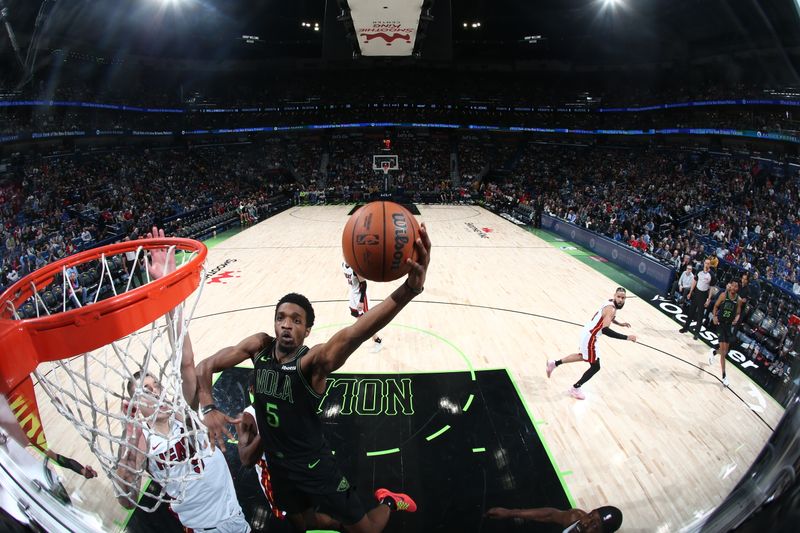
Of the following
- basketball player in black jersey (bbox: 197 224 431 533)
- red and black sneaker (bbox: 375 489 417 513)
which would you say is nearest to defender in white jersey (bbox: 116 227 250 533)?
basketball player in black jersey (bbox: 197 224 431 533)

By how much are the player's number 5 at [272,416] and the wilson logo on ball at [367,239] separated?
3.74 ft

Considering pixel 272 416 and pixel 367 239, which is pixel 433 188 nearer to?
pixel 367 239

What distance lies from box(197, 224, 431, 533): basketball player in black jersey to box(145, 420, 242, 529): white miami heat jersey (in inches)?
7.0

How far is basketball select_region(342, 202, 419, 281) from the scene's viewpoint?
2141 millimetres

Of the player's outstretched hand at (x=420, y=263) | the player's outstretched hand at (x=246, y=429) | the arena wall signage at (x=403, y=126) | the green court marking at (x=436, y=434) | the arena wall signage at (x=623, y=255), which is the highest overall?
the arena wall signage at (x=403, y=126)

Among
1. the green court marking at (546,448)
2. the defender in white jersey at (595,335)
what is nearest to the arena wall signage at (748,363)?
the defender in white jersey at (595,335)

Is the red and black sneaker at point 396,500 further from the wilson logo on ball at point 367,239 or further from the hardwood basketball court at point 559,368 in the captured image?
the wilson logo on ball at point 367,239

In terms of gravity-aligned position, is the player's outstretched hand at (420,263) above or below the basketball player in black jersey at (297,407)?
above

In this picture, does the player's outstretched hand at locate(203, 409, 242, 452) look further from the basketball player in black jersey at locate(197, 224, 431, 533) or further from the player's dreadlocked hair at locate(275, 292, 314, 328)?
the player's dreadlocked hair at locate(275, 292, 314, 328)

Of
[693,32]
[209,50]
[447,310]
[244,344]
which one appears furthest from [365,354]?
[209,50]

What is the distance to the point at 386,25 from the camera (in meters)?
9.83

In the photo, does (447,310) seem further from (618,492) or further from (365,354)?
(618,492)

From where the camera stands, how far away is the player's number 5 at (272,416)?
240cm

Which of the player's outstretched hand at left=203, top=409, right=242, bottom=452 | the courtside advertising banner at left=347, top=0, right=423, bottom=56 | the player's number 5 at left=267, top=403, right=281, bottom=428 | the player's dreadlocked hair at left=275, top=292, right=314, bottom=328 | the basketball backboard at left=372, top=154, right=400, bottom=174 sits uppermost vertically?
the courtside advertising banner at left=347, top=0, right=423, bottom=56
